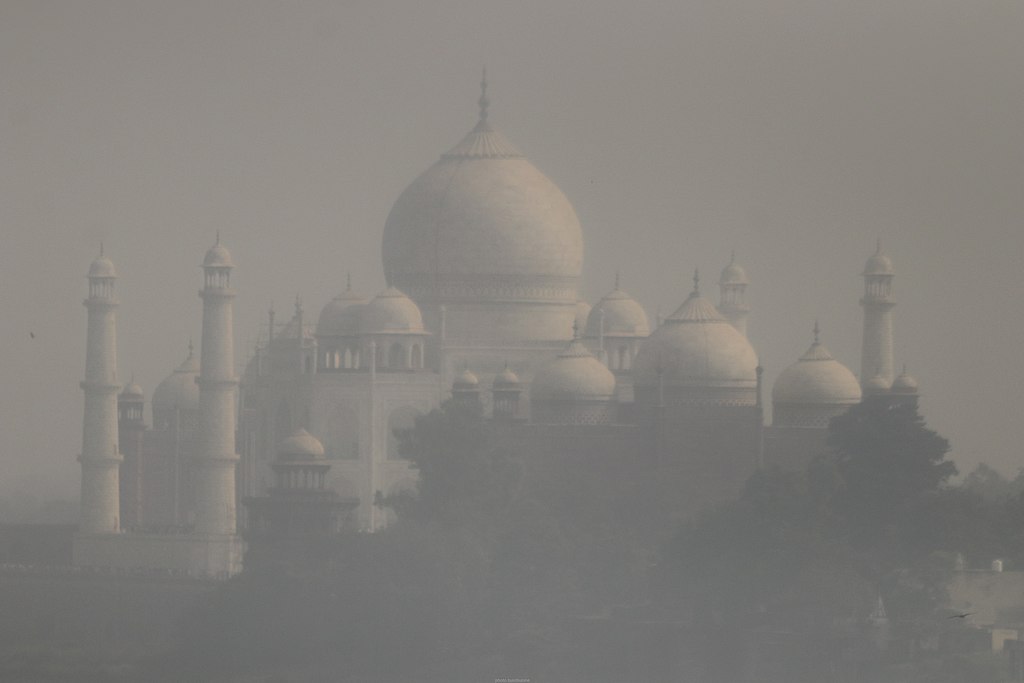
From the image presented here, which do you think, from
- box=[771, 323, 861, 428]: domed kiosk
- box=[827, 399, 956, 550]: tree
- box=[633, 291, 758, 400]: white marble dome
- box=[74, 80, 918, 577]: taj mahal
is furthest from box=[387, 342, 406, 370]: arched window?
box=[827, 399, 956, 550]: tree

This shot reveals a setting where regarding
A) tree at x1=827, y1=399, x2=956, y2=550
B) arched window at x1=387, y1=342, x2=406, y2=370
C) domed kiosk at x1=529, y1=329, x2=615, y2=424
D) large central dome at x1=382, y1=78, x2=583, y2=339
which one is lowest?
tree at x1=827, y1=399, x2=956, y2=550

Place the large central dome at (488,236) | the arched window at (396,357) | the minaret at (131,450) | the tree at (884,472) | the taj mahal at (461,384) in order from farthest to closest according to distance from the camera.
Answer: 1. the minaret at (131,450)
2. the large central dome at (488,236)
3. the arched window at (396,357)
4. the taj mahal at (461,384)
5. the tree at (884,472)

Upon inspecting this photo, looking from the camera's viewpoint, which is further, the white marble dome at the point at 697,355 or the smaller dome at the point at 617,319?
the smaller dome at the point at 617,319

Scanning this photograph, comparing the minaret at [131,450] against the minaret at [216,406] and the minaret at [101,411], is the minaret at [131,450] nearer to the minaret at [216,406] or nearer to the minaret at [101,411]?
the minaret at [101,411]

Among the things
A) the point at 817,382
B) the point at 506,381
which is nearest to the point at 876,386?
the point at 817,382

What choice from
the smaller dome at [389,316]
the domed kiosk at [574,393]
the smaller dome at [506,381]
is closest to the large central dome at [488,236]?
Result: the smaller dome at [389,316]

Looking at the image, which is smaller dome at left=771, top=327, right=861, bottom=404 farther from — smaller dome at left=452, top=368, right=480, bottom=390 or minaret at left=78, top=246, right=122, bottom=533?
minaret at left=78, top=246, right=122, bottom=533

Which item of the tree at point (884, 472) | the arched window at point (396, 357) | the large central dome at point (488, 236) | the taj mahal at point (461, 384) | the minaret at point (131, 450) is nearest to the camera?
the tree at point (884, 472)
